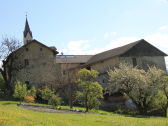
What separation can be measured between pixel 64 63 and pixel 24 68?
45.0 feet

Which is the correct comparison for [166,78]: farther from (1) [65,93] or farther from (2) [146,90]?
(1) [65,93]

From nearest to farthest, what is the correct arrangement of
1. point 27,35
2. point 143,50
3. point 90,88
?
point 90,88
point 143,50
point 27,35

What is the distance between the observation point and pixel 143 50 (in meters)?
58.4

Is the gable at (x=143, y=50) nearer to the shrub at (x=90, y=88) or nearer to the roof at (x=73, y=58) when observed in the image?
the roof at (x=73, y=58)

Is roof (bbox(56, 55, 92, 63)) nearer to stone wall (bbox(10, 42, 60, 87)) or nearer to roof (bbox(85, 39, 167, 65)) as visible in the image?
stone wall (bbox(10, 42, 60, 87))

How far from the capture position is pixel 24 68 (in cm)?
5997

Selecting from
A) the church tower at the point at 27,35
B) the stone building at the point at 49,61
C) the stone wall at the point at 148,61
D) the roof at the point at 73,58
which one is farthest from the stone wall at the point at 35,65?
the church tower at the point at 27,35

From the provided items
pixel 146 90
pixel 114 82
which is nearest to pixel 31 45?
pixel 114 82

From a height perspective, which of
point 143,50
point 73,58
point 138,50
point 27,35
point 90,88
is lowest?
point 90,88

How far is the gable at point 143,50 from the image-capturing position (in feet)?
186

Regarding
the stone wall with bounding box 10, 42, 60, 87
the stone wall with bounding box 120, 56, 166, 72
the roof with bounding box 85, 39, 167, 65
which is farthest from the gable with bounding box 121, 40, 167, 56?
the stone wall with bounding box 10, 42, 60, 87

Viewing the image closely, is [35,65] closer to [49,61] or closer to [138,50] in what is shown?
[49,61]

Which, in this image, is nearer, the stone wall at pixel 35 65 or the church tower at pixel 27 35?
the stone wall at pixel 35 65

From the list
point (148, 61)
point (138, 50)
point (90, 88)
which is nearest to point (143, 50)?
point (138, 50)
